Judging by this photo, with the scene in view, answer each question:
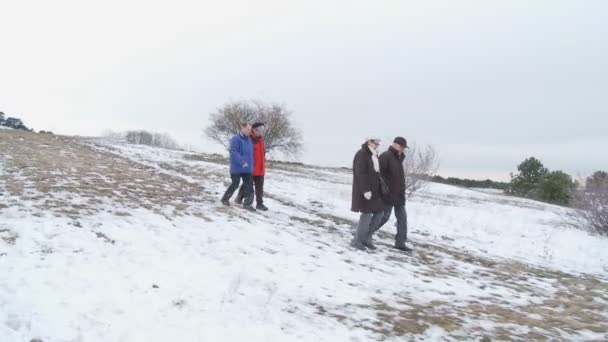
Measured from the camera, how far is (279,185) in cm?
1894

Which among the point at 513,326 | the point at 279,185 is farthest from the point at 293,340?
the point at 279,185

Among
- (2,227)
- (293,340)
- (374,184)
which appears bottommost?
(293,340)

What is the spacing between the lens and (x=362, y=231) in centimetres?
845

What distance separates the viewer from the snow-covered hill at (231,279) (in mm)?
4109

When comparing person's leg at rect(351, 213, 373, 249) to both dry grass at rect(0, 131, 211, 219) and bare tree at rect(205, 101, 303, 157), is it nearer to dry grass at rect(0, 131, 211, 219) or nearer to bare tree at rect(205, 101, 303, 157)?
dry grass at rect(0, 131, 211, 219)

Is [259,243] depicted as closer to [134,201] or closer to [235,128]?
[134,201]

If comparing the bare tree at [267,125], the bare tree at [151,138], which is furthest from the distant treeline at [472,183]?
the bare tree at [151,138]

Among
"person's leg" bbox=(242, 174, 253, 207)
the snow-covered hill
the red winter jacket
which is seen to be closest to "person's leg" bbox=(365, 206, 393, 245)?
the snow-covered hill

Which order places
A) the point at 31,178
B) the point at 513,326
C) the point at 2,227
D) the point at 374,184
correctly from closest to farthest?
the point at 513,326, the point at 2,227, the point at 374,184, the point at 31,178

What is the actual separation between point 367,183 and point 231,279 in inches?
139

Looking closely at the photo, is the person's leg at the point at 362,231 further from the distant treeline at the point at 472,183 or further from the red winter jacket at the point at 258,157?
the distant treeline at the point at 472,183

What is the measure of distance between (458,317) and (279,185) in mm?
13860

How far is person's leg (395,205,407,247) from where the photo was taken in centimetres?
884

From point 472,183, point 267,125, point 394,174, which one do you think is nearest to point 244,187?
point 394,174
